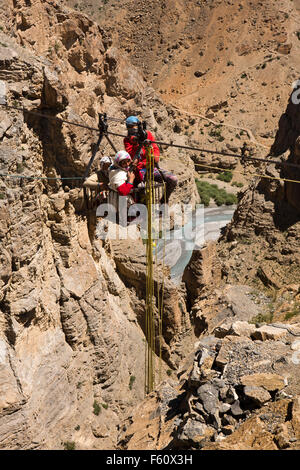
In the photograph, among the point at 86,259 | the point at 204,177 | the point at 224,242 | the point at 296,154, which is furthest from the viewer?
the point at 204,177

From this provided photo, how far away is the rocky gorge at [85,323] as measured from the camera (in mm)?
8156

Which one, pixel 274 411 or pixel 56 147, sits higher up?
pixel 56 147

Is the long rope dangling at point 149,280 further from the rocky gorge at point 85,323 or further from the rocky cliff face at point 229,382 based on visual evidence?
the rocky cliff face at point 229,382

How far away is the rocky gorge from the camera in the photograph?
8156 mm

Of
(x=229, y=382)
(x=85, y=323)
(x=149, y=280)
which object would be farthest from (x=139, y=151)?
(x=85, y=323)

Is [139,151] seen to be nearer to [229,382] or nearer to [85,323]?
[229,382]

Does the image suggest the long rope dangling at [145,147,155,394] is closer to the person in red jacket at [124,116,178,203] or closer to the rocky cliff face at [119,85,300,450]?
the person in red jacket at [124,116,178,203]

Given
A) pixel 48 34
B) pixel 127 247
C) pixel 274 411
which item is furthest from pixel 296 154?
pixel 274 411

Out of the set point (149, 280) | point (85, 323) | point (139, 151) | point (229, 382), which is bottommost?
point (85, 323)

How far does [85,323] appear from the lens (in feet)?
44.4

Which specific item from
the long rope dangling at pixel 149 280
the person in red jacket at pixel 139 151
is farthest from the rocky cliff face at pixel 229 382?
the person in red jacket at pixel 139 151

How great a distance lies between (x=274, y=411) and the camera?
7180mm

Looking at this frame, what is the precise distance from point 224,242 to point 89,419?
17.9 m
